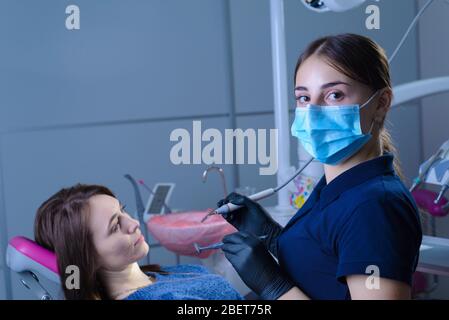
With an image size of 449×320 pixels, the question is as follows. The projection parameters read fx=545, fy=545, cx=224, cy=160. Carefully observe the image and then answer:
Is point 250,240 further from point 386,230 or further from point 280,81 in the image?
point 280,81

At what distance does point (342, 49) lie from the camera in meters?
0.84

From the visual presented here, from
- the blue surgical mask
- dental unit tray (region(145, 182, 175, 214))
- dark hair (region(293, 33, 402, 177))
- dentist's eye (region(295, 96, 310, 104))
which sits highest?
dark hair (region(293, 33, 402, 177))

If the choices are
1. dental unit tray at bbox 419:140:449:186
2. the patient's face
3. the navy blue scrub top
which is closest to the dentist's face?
the navy blue scrub top

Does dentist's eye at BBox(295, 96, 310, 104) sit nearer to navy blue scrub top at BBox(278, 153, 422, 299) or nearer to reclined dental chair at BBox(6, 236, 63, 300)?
navy blue scrub top at BBox(278, 153, 422, 299)

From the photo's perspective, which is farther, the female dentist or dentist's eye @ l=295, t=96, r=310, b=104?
dentist's eye @ l=295, t=96, r=310, b=104

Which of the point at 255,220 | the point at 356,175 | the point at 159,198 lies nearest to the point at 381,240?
the point at 356,175

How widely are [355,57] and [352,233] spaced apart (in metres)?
0.27

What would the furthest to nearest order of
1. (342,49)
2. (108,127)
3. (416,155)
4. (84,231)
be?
1. (416,155)
2. (108,127)
3. (84,231)
4. (342,49)

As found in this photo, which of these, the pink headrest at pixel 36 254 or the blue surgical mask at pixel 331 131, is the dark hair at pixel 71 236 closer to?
the pink headrest at pixel 36 254

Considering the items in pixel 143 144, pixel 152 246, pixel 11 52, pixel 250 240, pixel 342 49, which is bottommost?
pixel 152 246

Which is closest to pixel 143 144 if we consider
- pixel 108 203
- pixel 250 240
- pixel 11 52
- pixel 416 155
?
pixel 11 52

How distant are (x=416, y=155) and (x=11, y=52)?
1.72 m

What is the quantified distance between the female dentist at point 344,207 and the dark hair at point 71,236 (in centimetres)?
27

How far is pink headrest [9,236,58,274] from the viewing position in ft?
3.00
